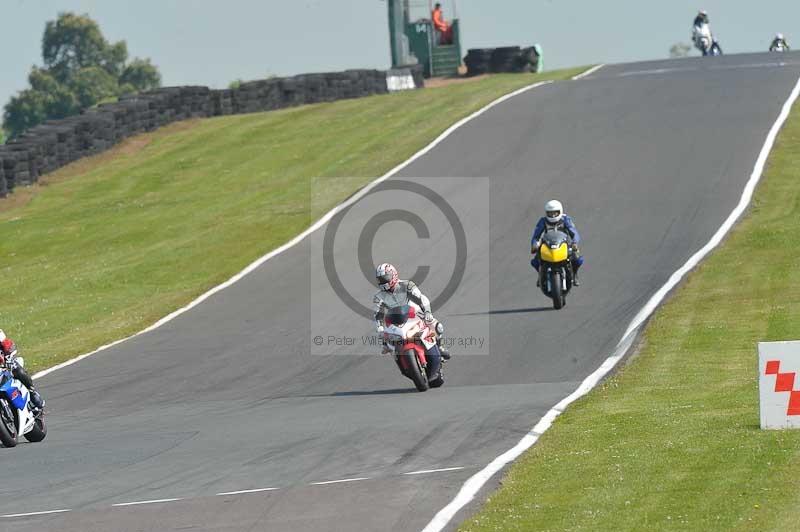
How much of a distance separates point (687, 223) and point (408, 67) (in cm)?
2665

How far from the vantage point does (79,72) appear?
11762 centimetres

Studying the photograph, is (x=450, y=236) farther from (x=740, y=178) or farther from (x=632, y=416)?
(x=632, y=416)

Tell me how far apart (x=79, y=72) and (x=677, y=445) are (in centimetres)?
11168

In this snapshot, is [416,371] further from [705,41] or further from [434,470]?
[705,41]

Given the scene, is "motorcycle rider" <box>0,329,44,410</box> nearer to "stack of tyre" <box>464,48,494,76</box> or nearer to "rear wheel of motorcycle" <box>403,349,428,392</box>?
"rear wheel of motorcycle" <box>403,349,428,392</box>

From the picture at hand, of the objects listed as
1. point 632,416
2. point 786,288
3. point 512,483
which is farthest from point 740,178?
point 512,483

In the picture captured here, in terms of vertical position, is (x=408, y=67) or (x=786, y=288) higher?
(x=408, y=67)

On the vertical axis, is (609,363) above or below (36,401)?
below

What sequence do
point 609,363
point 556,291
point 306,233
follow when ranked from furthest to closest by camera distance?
point 306,233, point 556,291, point 609,363

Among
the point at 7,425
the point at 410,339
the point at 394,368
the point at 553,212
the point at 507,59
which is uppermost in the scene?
the point at 507,59

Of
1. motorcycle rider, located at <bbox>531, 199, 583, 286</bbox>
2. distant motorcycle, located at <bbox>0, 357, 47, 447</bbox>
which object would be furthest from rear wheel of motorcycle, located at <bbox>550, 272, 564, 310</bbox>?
distant motorcycle, located at <bbox>0, 357, 47, 447</bbox>

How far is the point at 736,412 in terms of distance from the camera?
12859 millimetres

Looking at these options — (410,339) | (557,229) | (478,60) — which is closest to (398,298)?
(410,339)

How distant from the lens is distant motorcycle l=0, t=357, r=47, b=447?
14.2 metres
